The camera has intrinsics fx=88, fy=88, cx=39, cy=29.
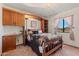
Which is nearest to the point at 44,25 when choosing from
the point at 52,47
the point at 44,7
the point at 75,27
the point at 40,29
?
the point at 40,29

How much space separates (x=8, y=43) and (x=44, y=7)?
91cm

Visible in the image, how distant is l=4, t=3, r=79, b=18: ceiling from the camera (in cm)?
154

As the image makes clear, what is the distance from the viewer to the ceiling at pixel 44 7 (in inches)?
60.8

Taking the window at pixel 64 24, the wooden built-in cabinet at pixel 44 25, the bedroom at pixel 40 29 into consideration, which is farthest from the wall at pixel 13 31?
the window at pixel 64 24

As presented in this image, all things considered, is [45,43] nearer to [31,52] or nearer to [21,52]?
[31,52]

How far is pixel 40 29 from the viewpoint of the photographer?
166 cm

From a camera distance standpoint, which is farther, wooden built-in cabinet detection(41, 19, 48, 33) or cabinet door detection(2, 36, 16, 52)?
wooden built-in cabinet detection(41, 19, 48, 33)

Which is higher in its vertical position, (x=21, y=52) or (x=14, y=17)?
(x=14, y=17)

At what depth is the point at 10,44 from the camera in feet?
5.18

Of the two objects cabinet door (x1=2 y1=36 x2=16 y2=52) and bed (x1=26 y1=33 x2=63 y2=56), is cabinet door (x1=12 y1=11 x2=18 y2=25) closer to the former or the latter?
cabinet door (x1=2 y1=36 x2=16 y2=52)

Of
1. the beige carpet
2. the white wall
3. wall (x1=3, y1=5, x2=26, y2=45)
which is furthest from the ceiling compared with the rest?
the beige carpet

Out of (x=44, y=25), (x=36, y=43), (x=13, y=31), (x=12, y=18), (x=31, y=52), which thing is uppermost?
(x=12, y=18)

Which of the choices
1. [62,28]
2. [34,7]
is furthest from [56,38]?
[34,7]

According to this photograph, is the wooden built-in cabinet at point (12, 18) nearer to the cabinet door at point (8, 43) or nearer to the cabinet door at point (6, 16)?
the cabinet door at point (6, 16)
